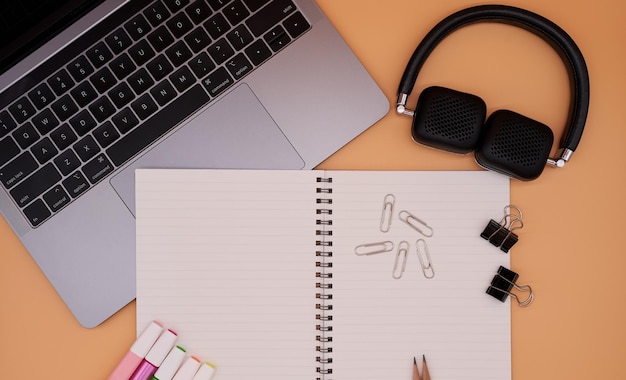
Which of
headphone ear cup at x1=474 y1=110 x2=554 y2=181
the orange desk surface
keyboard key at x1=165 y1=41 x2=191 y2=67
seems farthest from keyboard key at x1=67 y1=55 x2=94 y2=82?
headphone ear cup at x1=474 y1=110 x2=554 y2=181

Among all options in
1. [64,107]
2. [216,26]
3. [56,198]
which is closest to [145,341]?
[56,198]

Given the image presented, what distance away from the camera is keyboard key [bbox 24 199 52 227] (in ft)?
2.38

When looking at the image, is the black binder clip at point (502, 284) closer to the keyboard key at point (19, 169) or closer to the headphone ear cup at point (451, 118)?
the headphone ear cup at point (451, 118)

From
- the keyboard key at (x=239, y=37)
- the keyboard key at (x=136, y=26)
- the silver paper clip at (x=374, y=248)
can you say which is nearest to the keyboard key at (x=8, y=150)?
the keyboard key at (x=136, y=26)

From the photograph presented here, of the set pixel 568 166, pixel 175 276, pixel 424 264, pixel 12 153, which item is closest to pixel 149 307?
pixel 175 276

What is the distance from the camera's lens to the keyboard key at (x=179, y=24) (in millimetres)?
741

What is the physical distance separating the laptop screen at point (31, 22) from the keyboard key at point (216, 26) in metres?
0.15

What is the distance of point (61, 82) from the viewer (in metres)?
0.73

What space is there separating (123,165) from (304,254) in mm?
274

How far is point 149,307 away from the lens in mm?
756

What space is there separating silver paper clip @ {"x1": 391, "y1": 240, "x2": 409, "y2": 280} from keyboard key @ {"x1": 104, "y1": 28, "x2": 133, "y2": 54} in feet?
1.51

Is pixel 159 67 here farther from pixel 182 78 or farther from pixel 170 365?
pixel 170 365

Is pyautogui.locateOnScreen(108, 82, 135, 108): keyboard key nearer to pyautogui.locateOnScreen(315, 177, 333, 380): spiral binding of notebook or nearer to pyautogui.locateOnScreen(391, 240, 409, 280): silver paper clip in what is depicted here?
pyautogui.locateOnScreen(315, 177, 333, 380): spiral binding of notebook

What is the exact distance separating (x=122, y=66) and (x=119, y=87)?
3 cm
